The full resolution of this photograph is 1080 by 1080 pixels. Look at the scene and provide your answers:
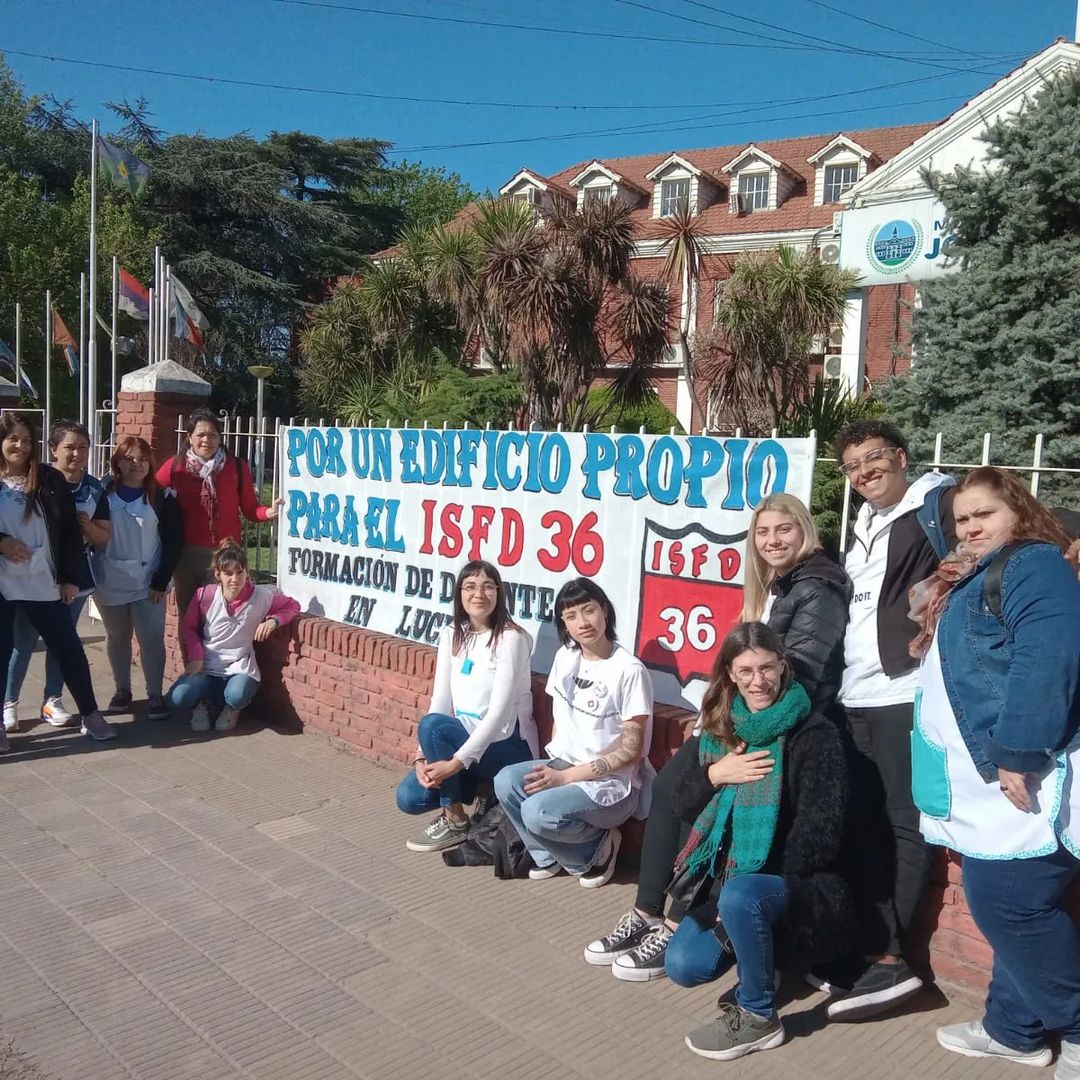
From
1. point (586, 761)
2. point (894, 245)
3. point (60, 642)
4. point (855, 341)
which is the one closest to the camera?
point (586, 761)

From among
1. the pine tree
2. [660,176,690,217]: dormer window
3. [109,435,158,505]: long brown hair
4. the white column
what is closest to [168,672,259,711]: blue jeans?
[109,435,158,505]: long brown hair

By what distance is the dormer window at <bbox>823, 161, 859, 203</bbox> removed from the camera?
29.3m

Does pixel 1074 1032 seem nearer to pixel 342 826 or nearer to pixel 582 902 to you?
pixel 582 902

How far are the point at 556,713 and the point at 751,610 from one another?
3.06ft

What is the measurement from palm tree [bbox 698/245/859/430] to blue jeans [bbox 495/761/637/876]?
611 cm

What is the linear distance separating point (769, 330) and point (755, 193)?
803 inches

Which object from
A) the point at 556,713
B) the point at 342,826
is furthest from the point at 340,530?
the point at 556,713

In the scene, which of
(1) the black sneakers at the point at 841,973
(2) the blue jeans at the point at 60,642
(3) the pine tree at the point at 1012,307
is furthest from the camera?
(3) the pine tree at the point at 1012,307

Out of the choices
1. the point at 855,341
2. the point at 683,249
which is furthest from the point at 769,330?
the point at 855,341

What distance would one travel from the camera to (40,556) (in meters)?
5.66

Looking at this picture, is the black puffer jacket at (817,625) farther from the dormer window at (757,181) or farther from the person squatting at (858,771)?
the dormer window at (757,181)

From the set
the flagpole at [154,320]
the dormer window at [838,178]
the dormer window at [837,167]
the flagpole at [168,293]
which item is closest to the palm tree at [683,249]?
the flagpole at [168,293]

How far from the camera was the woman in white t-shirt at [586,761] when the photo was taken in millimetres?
3861

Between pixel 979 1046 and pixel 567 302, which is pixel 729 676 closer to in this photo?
pixel 979 1046
